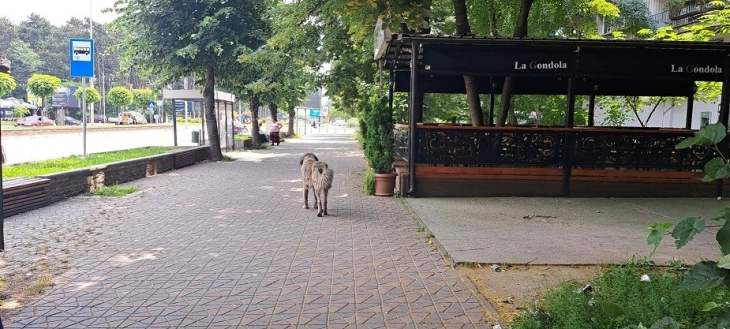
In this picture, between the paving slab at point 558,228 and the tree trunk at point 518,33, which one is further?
the tree trunk at point 518,33

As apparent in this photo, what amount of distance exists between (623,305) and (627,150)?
287 inches

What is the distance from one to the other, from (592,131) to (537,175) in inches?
54.1

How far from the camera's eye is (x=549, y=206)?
31.0 feet

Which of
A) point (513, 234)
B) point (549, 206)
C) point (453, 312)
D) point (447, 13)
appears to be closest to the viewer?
point (453, 312)

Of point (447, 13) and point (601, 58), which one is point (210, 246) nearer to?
point (601, 58)

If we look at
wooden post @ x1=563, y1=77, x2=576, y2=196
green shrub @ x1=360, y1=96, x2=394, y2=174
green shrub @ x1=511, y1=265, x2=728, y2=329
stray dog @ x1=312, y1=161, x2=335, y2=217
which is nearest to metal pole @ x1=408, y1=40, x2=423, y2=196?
green shrub @ x1=360, y1=96, x2=394, y2=174

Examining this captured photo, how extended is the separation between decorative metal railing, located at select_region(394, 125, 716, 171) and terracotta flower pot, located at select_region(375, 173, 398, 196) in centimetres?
74

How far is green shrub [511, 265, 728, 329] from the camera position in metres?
3.72

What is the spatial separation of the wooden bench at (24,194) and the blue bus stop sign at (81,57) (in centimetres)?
456

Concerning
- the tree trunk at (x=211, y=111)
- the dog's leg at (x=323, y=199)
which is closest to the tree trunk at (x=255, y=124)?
the tree trunk at (x=211, y=111)

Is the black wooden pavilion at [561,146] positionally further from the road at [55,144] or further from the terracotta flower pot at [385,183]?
the road at [55,144]

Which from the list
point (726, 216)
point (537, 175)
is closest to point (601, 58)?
point (537, 175)

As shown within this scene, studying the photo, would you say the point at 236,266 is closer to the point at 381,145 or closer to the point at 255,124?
the point at 381,145

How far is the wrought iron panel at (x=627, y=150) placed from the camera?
1048 centimetres
